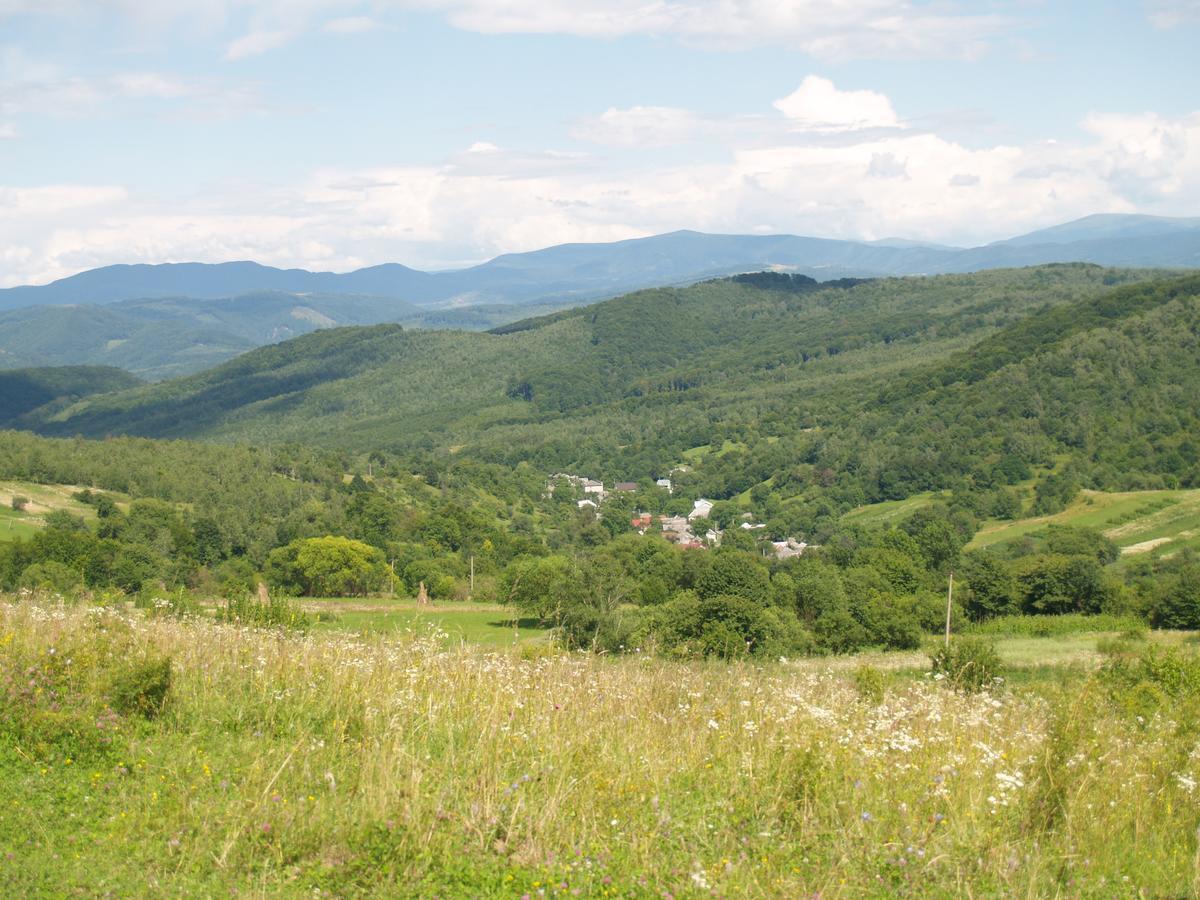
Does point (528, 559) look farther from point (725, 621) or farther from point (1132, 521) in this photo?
point (1132, 521)

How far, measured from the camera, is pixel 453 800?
486 centimetres

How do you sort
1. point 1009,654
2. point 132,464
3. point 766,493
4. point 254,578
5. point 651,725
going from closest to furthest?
point 651,725, point 1009,654, point 254,578, point 132,464, point 766,493

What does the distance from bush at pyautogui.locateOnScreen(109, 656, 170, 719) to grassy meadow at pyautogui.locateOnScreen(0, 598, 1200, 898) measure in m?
0.01

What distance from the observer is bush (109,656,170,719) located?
5.84 m

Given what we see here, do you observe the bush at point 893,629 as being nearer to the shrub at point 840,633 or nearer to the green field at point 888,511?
the shrub at point 840,633

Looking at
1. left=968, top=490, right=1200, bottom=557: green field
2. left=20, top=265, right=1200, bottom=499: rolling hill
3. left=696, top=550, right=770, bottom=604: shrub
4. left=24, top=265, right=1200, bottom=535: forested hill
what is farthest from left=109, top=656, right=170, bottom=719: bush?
left=20, top=265, right=1200, bottom=499: rolling hill

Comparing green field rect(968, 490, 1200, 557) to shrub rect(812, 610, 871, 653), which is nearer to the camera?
shrub rect(812, 610, 871, 653)

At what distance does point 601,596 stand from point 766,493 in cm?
8419

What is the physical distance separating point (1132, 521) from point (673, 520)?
161 ft

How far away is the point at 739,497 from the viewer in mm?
119250

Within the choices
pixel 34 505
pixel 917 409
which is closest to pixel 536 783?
pixel 34 505

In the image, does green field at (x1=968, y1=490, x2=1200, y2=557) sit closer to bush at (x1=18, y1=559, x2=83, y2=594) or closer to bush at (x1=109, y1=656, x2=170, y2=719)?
bush at (x1=18, y1=559, x2=83, y2=594)

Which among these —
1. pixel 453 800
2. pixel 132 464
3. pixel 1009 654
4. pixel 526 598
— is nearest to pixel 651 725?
pixel 453 800

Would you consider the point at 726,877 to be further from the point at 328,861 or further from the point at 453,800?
the point at 328,861
